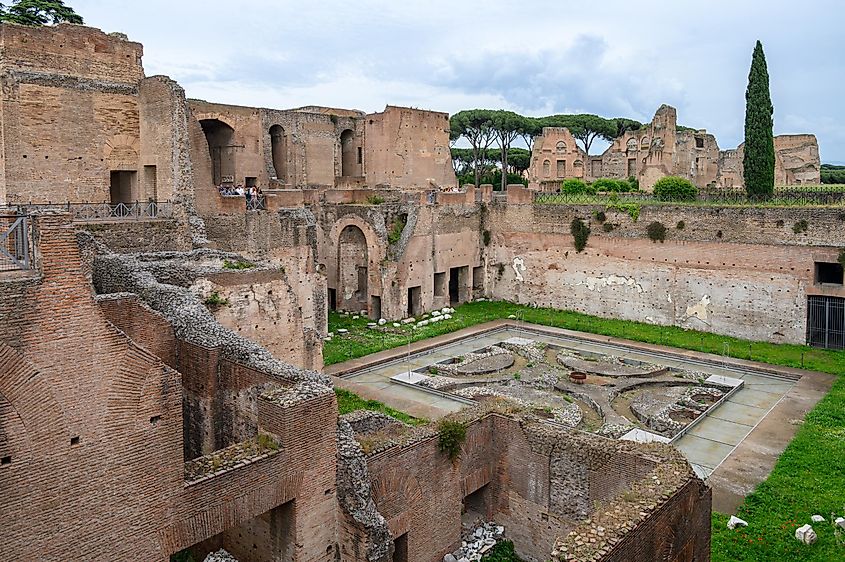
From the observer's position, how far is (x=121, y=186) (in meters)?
22.0

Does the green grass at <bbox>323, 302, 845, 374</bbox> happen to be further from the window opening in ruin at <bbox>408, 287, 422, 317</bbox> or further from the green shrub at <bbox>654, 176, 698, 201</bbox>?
the green shrub at <bbox>654, 176, 698, 201</bbox>

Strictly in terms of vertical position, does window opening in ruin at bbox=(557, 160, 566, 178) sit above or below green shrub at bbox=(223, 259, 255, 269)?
above

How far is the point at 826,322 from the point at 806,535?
13.8 m

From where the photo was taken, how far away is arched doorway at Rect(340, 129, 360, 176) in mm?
34500

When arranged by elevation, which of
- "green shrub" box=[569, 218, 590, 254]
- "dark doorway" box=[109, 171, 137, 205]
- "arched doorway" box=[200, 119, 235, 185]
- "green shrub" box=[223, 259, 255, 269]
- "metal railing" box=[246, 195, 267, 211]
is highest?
"arched doorway" box=[200, 119, 235, 185]

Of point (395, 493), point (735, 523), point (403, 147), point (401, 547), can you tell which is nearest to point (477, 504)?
point (401, 547)

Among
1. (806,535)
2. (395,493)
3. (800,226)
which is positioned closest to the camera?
(395,493)

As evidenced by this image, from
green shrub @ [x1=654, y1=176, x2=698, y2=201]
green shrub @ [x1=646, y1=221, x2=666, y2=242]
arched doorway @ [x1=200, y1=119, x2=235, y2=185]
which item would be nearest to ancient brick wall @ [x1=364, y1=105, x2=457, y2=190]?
arched doorway @ [x1=200, y1=119, x2=235, y2=185]

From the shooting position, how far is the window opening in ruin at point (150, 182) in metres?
20.8

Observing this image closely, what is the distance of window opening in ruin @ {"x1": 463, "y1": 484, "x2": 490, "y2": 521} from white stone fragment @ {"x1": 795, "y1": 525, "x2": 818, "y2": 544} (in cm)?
465

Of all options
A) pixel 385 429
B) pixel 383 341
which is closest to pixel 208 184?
pixel 383 341

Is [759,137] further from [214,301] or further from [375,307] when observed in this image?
[214,301]

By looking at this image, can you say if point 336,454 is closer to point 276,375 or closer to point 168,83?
point 276,375

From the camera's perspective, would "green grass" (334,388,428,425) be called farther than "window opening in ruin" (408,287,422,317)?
No
